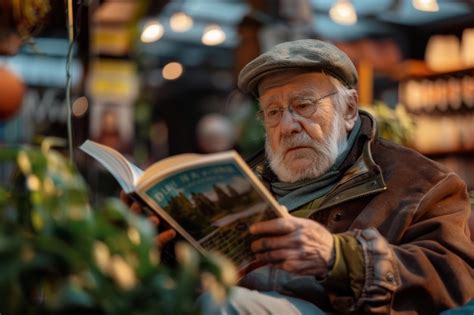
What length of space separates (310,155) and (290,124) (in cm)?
11

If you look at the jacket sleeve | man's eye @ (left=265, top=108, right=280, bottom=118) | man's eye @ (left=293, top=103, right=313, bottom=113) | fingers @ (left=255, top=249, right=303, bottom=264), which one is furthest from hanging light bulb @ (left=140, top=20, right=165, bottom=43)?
fingers @ (left=255, top=249, right=303, bottom=264)

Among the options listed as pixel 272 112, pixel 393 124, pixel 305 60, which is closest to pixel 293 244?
pixel 305 60

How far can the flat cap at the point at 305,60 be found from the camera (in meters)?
2.53

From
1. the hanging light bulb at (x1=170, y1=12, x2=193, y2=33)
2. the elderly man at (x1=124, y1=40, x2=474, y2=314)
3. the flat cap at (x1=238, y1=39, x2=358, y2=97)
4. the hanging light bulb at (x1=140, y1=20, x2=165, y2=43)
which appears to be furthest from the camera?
the hanging light bulb at (x1=170, y1=12, x2=193, y2=33)

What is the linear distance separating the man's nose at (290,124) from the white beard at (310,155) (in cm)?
2

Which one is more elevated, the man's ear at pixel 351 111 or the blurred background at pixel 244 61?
the man's ear at pixel 351 111

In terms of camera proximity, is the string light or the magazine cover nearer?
the magazine cover

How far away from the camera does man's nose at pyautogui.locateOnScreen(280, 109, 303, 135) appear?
262cm

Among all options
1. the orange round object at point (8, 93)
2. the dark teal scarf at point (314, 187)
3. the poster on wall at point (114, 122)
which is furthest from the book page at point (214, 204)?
the poster on wall at point (114, 122)

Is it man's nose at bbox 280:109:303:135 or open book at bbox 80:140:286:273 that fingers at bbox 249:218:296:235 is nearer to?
open book at bbox 80:140:286:273

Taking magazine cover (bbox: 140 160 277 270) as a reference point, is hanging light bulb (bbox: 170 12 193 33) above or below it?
below

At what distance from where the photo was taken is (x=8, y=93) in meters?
4.98

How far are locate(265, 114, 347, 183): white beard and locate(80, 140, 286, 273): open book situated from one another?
620mm

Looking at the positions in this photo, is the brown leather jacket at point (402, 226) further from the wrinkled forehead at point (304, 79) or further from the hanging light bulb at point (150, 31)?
the hanging light bulb at point (150, 31)
